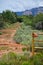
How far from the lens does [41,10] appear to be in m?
52.1

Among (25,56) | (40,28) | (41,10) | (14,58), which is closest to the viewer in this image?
(14,58)

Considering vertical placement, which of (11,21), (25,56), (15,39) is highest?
(25,56)

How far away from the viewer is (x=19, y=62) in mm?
13266

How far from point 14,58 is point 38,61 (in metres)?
1.22

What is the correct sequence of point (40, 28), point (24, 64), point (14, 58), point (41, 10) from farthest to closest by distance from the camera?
point (41, 10) < point (40, 28) < point (14, 58) < point (24, 64)

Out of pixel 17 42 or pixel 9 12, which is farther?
pixel 9 12

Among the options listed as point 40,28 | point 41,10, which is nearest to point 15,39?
point 40,28

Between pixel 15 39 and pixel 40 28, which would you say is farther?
pixel 40 28

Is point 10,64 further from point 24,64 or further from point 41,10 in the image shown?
point 41,10

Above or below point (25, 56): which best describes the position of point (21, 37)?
below

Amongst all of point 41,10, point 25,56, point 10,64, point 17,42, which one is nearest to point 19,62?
point 10,64

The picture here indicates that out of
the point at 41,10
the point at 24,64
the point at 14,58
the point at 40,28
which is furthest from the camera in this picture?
the point at 41,10

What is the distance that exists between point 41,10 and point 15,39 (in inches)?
1059

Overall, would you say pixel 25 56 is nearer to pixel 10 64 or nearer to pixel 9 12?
pixel 10 64
